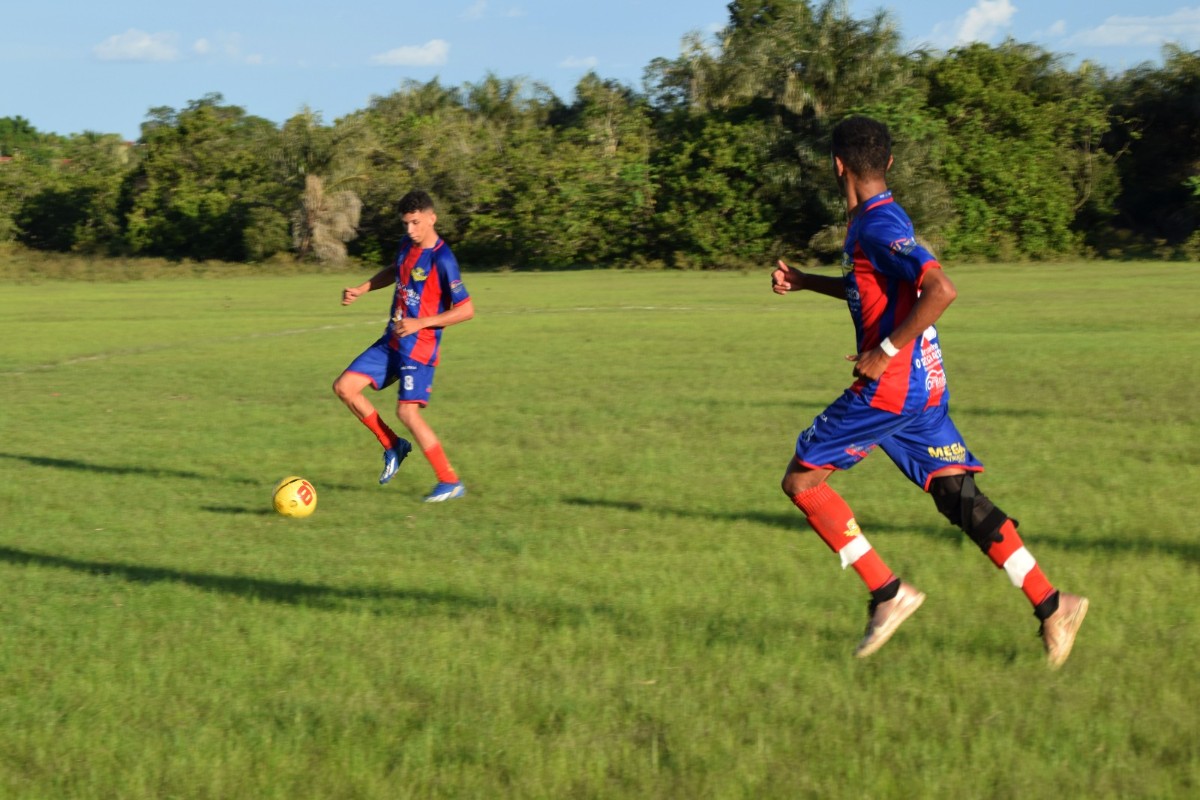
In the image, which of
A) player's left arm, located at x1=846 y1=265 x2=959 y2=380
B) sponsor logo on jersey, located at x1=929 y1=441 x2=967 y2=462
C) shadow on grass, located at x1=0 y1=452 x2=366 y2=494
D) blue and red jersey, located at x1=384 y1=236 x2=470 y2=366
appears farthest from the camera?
shadow on grass, located at x1=0 y1=452 x2=366 y2=494

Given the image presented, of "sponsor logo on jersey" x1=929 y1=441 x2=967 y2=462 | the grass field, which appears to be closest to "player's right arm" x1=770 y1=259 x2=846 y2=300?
"sponsor logo on jersey" x1=929 y1=441 x2=967 y2=462

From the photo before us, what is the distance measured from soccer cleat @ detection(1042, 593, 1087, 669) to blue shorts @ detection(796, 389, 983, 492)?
1.96 ft

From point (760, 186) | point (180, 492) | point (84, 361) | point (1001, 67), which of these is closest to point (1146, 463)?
point (180, 492)

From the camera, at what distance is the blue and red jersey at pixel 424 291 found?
27.4 ft

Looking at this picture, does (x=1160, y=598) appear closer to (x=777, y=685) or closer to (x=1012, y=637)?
(x=1012, y=637)

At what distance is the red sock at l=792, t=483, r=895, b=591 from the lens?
4.92 m

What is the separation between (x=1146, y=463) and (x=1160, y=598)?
140 inches

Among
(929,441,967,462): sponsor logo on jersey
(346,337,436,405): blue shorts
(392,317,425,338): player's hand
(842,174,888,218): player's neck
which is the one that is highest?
(842,174,888,218): player's neck

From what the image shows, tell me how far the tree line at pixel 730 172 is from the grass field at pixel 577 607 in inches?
1217

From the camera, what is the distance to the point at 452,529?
7.24m

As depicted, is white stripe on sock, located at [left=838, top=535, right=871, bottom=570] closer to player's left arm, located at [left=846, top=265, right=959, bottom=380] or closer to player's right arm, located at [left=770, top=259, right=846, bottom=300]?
player's left arm, located at [left=846, top=265, right=959, bottom=380]

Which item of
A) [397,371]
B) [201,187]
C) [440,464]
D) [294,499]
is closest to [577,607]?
[294,499]

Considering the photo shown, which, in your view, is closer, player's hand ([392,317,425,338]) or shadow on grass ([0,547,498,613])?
shadow on grass ([0,547,498,613])

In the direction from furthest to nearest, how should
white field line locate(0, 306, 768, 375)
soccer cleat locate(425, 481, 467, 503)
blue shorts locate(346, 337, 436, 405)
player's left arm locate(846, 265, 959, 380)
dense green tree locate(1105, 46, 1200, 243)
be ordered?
dense green tree locate(1105, 46, 1200, 243)
white field line locate(0, 306, 768, 375)
blue shorts locate(346, 337, 436, 405)
soccer cleat locate(425, 481, 467, 503)
player's left arm locate(846, 265, 959, 380)
